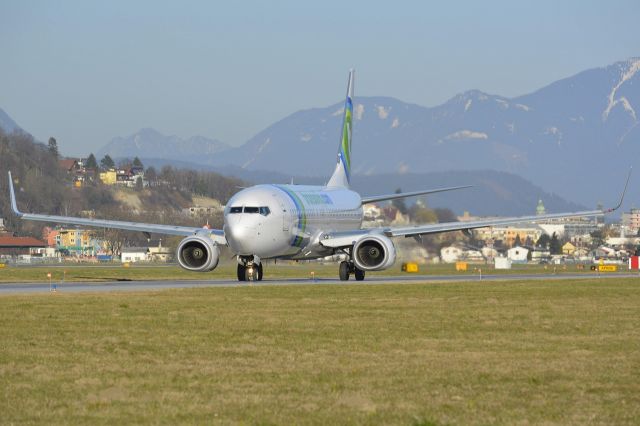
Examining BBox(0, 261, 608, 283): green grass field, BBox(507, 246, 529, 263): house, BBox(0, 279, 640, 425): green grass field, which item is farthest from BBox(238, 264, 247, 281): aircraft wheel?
BBox(507, 246, 529, 263): house

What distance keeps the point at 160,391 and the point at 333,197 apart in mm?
46686

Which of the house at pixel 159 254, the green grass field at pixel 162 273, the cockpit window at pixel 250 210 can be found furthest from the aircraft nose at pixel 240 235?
the house at pixel 159 254

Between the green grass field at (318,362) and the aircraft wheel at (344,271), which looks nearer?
the green grass field at (318,362)

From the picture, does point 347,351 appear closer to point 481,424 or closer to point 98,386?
point 98,386

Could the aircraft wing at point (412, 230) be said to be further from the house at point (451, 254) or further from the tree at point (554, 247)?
the tree at point (554, 247)

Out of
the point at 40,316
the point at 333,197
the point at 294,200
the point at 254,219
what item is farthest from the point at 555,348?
the point at 333,197

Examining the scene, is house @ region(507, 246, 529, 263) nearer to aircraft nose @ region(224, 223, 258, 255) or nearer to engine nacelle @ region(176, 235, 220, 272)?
engine nacelle @ region(176, 235, 220, 272)

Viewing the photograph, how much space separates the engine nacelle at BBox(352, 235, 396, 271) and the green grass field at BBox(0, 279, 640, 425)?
1765cm

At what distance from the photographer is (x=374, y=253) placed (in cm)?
5791

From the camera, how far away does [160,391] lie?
19.3 meters

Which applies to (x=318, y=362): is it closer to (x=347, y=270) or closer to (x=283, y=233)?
(x=283, y=233)

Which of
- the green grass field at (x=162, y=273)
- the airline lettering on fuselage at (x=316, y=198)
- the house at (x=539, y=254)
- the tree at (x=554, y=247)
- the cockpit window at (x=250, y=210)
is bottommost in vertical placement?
the green grass field at (x=162, y=273)

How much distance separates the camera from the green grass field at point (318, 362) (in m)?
17.7

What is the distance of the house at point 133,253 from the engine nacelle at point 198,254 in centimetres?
9754
